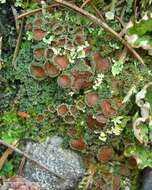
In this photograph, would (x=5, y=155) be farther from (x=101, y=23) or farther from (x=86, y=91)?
(x=101, y=23)

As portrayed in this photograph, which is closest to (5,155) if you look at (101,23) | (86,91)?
(86,91)

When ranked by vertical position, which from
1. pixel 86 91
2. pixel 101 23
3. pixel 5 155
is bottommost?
pixel 5 155

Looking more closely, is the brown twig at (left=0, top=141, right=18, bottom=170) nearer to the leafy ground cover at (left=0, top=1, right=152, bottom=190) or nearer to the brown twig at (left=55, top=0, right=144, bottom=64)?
the leafy ground cover at (left=0, top=1, right=152, bottom=190)

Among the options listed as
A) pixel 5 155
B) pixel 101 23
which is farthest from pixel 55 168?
pixel 101 23

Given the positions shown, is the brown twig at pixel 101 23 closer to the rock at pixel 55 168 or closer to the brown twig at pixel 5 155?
the rock at pixel 55 168

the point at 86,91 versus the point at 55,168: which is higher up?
the point at 86,91

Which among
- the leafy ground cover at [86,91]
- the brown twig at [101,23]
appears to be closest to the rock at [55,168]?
the leafy ground cover at [86,91]
